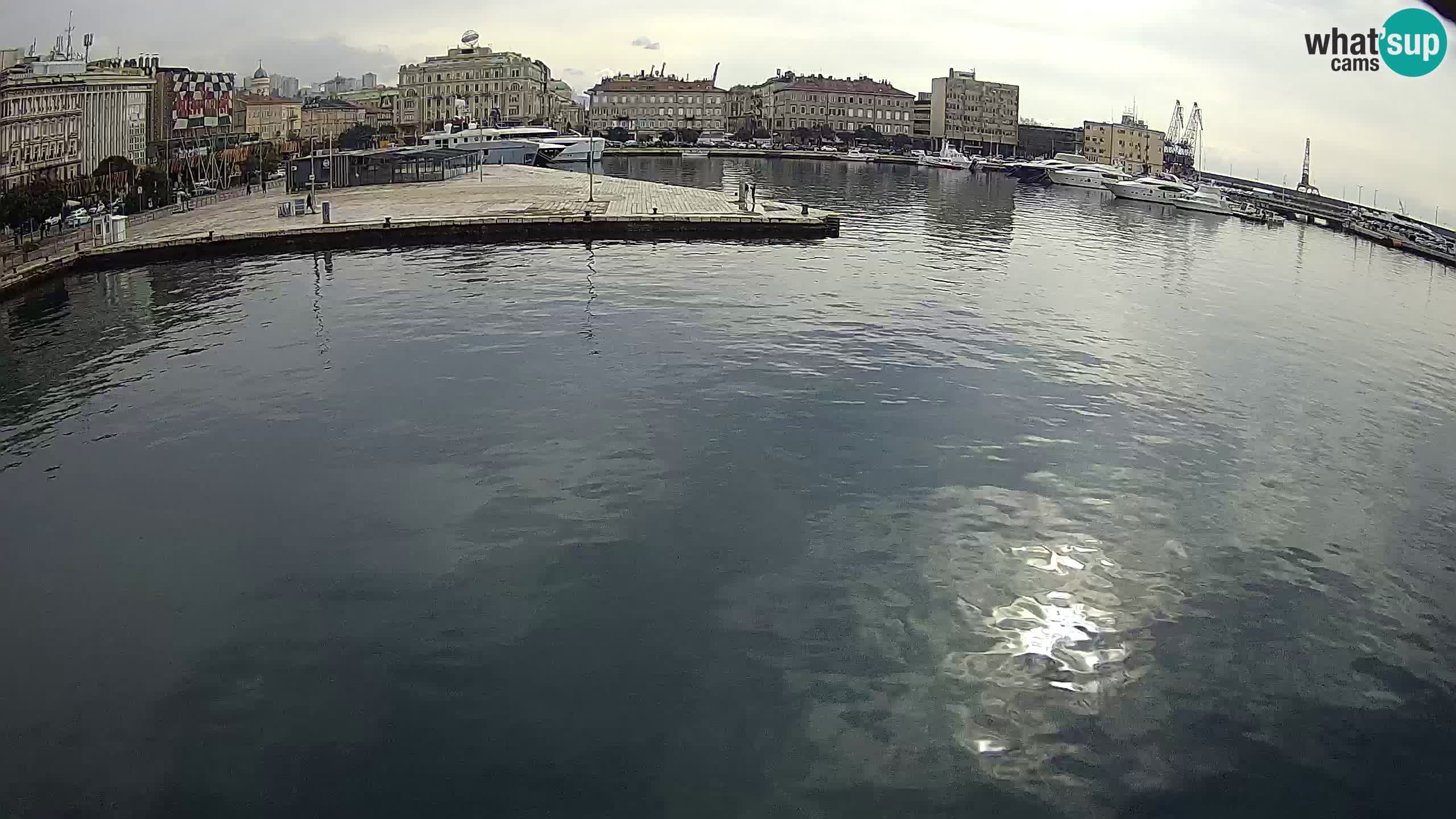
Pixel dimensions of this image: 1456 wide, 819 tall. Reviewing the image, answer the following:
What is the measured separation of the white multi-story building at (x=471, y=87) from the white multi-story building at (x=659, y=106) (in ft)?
53.3

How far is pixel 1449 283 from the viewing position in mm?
35969

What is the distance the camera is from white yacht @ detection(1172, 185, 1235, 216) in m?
63.7

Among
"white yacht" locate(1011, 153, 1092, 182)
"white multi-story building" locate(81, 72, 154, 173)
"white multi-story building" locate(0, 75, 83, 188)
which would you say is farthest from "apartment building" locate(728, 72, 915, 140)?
"white multi-story building" locate(0, 75, 83, 188)

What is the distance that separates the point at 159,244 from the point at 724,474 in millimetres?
22090

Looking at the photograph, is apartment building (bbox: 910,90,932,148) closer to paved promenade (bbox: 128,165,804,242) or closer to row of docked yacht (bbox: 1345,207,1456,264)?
row of docked yacht (bbox: 1345,207,1456,264)

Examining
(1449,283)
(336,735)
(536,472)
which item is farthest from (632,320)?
(1449,283)

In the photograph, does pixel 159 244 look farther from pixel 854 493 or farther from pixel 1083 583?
pixel 1083 583

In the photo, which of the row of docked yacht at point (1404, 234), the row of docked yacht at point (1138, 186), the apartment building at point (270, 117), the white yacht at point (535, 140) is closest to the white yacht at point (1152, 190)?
the row of docked yacht at point (1138, 186)

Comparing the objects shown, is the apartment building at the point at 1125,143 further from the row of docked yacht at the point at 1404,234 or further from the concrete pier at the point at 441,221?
the concrete pier at the point at 441,221

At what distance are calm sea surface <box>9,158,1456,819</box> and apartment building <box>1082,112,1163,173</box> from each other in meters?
121

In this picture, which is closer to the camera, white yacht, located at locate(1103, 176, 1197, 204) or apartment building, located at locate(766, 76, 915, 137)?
white yacht, located at locate(1103, 176, 1197, 204)

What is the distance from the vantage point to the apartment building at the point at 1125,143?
132 m

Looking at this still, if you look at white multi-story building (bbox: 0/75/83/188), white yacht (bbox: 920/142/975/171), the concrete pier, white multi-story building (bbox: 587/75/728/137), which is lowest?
the concrete pier

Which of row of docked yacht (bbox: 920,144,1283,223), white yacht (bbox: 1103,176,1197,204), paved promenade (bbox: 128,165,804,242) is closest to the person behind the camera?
paved promenade (bbox: 128,165,804,242)
